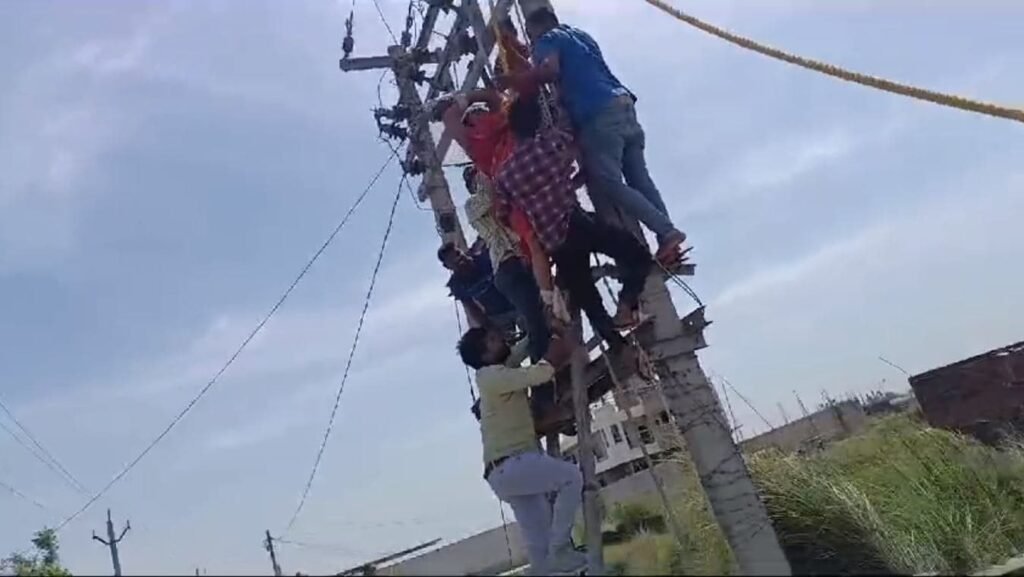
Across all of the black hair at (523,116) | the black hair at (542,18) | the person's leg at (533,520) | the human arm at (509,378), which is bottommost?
the person's leg at (533,520)

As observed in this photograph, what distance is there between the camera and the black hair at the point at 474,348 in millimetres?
5246

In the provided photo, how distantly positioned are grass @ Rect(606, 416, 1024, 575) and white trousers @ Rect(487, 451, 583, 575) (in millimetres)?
1071

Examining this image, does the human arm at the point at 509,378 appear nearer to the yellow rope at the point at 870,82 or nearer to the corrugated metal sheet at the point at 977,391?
the yellow rope at the point at 870,82

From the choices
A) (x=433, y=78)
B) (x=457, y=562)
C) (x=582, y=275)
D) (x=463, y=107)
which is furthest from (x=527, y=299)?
(x=433, y=78)

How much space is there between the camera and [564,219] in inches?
217

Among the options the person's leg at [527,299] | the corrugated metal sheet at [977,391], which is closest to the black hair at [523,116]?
the person's leg at [527,299]

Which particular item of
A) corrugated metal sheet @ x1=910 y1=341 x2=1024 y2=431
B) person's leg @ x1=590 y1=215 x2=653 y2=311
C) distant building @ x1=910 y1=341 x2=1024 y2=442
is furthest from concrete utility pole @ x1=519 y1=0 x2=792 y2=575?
corrugated metal sheet @ x1=910 y1=341 x2=1024 y2=431

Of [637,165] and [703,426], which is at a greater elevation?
[637,165]

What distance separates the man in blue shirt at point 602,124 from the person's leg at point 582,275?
1.14 feet

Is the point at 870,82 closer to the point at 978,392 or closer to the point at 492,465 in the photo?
the point at 492,465

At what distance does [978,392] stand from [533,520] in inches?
409

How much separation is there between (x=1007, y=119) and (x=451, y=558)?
381cm

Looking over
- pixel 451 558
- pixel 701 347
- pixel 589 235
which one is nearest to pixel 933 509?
pixel 701 347

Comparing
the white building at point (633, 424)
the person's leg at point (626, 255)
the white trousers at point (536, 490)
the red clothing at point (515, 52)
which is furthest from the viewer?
the red clothing at point (515, 52)
